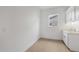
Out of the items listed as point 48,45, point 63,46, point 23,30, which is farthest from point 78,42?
point 23,30

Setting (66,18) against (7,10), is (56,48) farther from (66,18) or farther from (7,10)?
(7,10)

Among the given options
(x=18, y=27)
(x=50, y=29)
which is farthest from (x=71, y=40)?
(x=18, y=27)

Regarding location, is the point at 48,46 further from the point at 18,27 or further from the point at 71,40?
the point at 18,27

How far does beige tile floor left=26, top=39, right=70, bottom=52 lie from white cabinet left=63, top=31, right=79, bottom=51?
0.07 m

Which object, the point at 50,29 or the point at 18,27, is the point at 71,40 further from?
the point at 18,27

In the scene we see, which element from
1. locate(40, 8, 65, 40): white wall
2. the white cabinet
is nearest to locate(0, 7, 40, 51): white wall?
A: locate(40, 8, 65, 40): white wall

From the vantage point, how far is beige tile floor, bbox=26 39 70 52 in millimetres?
1655

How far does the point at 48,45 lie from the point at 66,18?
500 mm

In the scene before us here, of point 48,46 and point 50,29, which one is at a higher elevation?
point 50,29

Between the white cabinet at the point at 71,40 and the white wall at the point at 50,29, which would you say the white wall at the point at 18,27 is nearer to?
the white wall at the point at 50,29

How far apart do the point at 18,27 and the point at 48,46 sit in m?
0.55

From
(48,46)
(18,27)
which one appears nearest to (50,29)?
(48,46)

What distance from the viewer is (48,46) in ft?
5.53

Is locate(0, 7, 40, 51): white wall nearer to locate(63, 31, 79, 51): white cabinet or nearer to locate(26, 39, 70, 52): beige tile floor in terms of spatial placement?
locate(26, 39, 70, 52): beige tile floor
